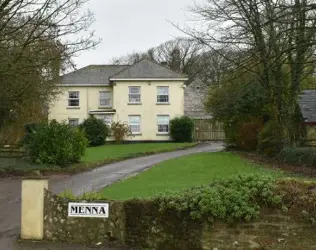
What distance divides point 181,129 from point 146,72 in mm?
6669

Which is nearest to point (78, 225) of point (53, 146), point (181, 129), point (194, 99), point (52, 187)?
point (52, 187)

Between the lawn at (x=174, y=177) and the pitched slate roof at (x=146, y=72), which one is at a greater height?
the pitched slate roof at (x=146, y=72)

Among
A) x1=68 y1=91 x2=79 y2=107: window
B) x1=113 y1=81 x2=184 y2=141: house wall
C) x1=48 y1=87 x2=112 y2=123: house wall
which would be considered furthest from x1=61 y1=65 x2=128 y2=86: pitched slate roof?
x1=113 y1=81 x2=184 y2=141: house wall

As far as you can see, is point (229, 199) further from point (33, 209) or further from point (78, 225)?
point (33, 209)

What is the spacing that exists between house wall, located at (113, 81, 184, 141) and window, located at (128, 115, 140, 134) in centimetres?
34

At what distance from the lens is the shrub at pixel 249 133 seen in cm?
3119

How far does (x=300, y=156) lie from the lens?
75.2 ft

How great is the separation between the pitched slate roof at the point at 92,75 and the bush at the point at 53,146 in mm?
24322

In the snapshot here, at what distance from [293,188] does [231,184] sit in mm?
1049

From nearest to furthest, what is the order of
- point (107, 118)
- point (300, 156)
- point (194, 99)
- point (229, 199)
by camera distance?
1. point (229, 199)
2. point (300, 156)
3. point (107, 118)
4. point (194, 99)

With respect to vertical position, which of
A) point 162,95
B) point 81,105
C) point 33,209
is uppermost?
point 162,95

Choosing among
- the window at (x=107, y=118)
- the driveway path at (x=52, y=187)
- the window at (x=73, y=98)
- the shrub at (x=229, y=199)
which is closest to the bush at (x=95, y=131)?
the window at (x=107, y=118)

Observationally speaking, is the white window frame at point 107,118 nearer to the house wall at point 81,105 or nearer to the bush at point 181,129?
the house wall at point 81,105

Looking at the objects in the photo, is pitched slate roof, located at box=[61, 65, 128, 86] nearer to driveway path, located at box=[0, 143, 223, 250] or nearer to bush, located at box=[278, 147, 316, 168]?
driveway path, located at box=[0, 143, 223, 250]
